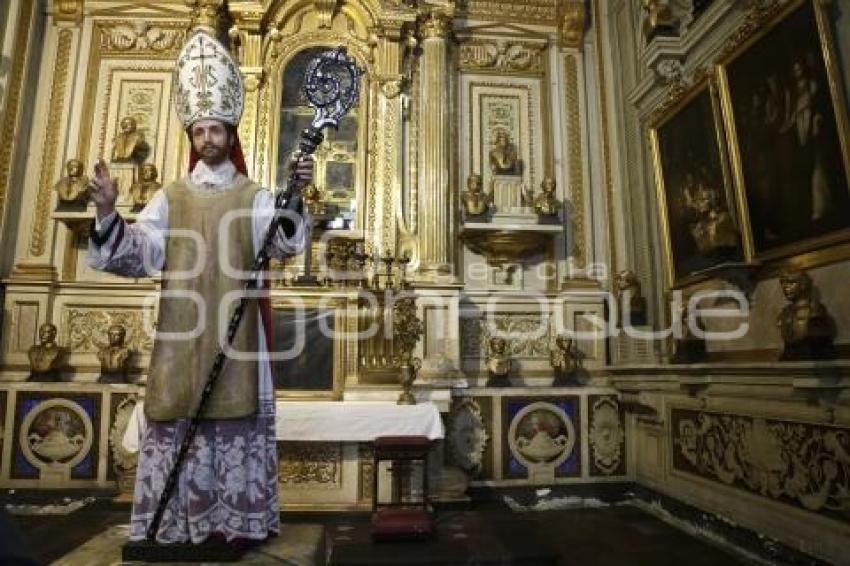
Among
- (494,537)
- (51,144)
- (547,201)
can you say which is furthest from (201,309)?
(51,144)

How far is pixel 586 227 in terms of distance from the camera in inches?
273

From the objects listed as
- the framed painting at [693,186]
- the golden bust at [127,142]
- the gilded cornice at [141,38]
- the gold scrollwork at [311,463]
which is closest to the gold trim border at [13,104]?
the gilded cornice at [141,38]

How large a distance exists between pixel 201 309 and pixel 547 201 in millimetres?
4910

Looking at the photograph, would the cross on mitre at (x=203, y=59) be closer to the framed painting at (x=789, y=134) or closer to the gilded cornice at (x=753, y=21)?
the framed painting at (x=789, y=134)

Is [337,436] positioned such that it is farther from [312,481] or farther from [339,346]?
[339,346]

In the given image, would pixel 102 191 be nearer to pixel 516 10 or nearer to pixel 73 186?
pixel 73 186

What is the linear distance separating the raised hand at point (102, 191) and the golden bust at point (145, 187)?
4.65 meters

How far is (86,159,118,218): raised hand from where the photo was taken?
7.06 feet

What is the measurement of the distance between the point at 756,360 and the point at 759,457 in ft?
2.22

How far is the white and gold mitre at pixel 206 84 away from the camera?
2.48 metres

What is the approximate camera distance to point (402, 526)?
4289 mm

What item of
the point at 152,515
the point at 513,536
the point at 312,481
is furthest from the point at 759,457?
the point at 152,515

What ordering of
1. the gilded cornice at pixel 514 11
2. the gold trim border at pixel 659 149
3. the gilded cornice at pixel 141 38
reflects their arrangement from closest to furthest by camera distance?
the gold trim border at pixel 659 149
the gilded cornice at pixel 141 38
the gilded cornice at pixel 514 11

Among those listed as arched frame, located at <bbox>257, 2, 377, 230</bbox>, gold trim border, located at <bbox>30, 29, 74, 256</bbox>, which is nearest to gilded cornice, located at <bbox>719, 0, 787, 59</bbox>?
arched frame, located at <bbox>257, 2, 377, 230</bbox>
